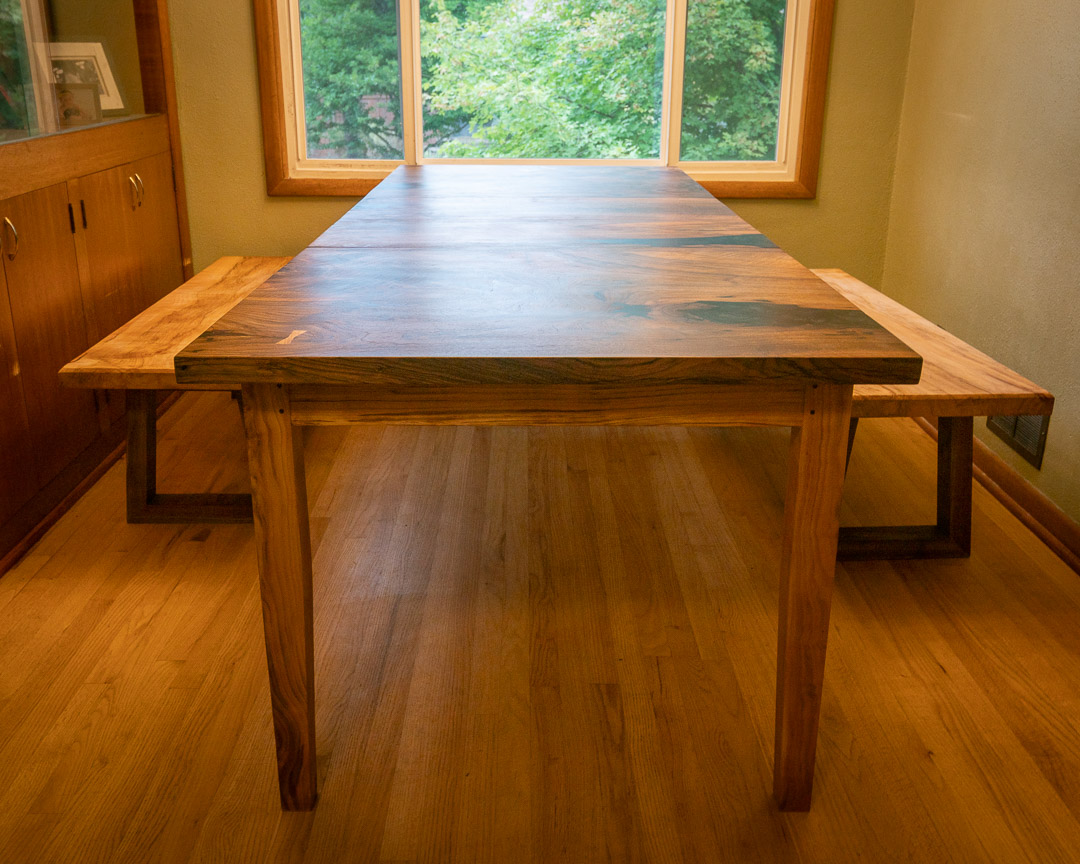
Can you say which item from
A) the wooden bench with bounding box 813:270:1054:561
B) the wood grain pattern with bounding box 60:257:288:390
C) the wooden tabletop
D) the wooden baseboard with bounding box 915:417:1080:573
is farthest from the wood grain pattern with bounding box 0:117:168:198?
the wooden baseboard with bounding box 915:417:1080:573

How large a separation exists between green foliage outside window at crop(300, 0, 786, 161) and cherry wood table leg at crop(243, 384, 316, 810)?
2.67 meters

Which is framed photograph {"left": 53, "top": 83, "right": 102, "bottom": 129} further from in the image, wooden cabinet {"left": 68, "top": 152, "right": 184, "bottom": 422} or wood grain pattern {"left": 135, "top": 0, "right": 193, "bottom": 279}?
wood grain pattern {"left": 135, "top": 0, "right": 193, "bottom": 279}

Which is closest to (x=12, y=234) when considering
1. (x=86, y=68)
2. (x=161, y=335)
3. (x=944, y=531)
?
(x=161, y=335)

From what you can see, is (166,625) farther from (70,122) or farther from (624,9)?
(624,9)

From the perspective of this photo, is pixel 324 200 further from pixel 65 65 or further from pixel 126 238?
pixel 65 65

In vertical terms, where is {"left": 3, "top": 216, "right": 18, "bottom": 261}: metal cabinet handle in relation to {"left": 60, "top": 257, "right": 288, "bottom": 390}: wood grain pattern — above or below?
above

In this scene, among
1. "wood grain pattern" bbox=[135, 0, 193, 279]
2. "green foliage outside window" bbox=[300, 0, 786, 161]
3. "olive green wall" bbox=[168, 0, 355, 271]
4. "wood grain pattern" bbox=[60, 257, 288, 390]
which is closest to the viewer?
"wood grain pattern" bbox=[60, 257, 288, 390]

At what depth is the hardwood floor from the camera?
1498 mm

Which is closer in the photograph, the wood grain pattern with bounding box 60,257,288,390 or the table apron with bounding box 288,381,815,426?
the table apron with bounding box 288,381,815,426

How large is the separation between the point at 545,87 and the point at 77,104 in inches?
65.9

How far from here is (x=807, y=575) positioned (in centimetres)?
142

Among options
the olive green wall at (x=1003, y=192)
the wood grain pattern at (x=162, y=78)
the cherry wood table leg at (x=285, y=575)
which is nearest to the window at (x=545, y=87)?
the wood grain pattern at (x=162, y=78)

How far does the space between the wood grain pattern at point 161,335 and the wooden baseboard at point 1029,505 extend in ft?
6.76

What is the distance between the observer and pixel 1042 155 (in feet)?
8.42
